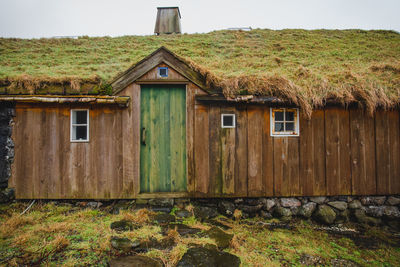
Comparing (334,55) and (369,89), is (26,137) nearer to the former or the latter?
(369,89)

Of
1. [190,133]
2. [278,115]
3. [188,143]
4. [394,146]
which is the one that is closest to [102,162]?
[188,143]

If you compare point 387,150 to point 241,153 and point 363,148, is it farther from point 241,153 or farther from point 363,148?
point 241,153

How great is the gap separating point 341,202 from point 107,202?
19.6 ft

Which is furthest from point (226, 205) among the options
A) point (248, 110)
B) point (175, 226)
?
point (248, 110)

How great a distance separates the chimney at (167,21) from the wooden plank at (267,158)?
10855 millimetres

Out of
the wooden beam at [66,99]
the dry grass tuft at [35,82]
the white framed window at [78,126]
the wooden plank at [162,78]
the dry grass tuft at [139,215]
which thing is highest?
the wooden plank at [162,78]

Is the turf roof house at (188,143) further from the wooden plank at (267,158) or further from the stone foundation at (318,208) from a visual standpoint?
the stone foundation at (318,208)

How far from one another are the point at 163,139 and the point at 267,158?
2.69 m

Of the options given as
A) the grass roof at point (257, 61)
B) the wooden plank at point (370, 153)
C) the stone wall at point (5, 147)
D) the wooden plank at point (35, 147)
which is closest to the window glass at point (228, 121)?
the grass roof at point (257, 61)

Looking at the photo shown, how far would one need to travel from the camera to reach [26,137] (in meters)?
4.87

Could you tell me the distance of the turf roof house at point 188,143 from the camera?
16.0ft

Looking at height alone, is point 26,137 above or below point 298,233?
above

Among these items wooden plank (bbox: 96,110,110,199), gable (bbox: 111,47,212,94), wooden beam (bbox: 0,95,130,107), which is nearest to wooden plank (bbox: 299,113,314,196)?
gable (bbox: 111,47,212,94)

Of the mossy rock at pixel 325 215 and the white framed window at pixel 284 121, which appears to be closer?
the mossy rock at pixel 325 215
